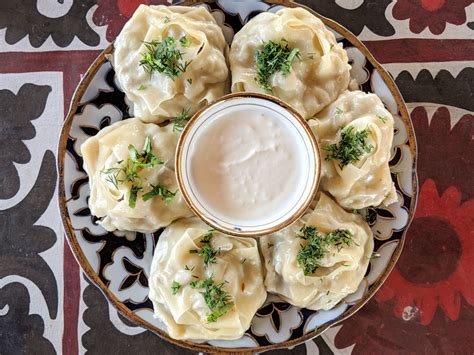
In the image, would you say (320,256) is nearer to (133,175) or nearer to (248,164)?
(248,164)

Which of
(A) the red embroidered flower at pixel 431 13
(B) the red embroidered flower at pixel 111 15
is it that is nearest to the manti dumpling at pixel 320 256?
(A) the red embroidered flower at pixel 431 13

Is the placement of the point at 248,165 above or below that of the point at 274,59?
below

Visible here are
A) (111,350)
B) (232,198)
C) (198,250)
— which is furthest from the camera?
(111,350)

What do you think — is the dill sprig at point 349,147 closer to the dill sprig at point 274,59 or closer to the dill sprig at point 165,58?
the dill sprig at point 274,59

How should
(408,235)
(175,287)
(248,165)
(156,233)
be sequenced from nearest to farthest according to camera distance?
(248,165) → (175,287) → (156,233) → (408,235)

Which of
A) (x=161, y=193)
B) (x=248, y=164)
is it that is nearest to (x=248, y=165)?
(x=248, y=164)

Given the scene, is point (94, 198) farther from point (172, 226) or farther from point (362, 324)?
point (362, 324)

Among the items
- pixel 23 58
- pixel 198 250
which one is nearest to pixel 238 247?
pixel 198 250
